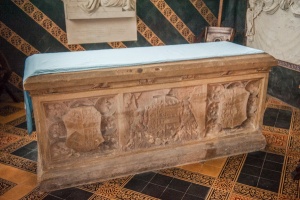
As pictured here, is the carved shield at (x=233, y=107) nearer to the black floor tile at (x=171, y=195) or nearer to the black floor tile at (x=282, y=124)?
the black floor tile at (x=171, y=195)

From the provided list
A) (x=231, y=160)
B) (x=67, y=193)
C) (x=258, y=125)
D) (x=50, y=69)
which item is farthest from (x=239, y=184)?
(x=50, y=69)

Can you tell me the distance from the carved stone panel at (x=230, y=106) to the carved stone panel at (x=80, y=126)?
966 millimetres

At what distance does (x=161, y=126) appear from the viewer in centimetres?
277

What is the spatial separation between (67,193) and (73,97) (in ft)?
2.68

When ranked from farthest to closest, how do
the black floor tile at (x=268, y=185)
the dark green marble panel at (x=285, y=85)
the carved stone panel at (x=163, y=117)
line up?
the dark green marble panel at (x=285, y=85) < the carved stone panel at (x=163, y=117) < the black floor tile at (x=268, y=185)

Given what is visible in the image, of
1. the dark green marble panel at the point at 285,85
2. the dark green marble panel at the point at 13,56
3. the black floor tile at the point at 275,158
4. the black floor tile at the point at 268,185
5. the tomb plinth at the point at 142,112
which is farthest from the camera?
the dark green marble panel at the point at 13,56

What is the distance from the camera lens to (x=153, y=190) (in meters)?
2.53

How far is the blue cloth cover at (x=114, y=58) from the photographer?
8.02 feet

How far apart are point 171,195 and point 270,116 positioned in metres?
2.27

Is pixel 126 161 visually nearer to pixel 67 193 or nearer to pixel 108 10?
pixel 67 193

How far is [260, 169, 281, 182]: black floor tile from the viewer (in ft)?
8.80

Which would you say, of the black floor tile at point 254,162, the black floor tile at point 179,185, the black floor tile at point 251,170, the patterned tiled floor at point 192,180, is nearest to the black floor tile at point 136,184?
the patterned tiled floor at point 192,180

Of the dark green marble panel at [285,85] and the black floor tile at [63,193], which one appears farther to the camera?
the dark green marble panel at [285,85]

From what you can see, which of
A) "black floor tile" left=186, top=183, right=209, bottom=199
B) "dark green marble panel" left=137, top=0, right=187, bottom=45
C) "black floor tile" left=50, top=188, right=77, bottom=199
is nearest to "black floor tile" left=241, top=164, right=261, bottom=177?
"black floor tile" left=186, top=183, right=209, bottom=199
